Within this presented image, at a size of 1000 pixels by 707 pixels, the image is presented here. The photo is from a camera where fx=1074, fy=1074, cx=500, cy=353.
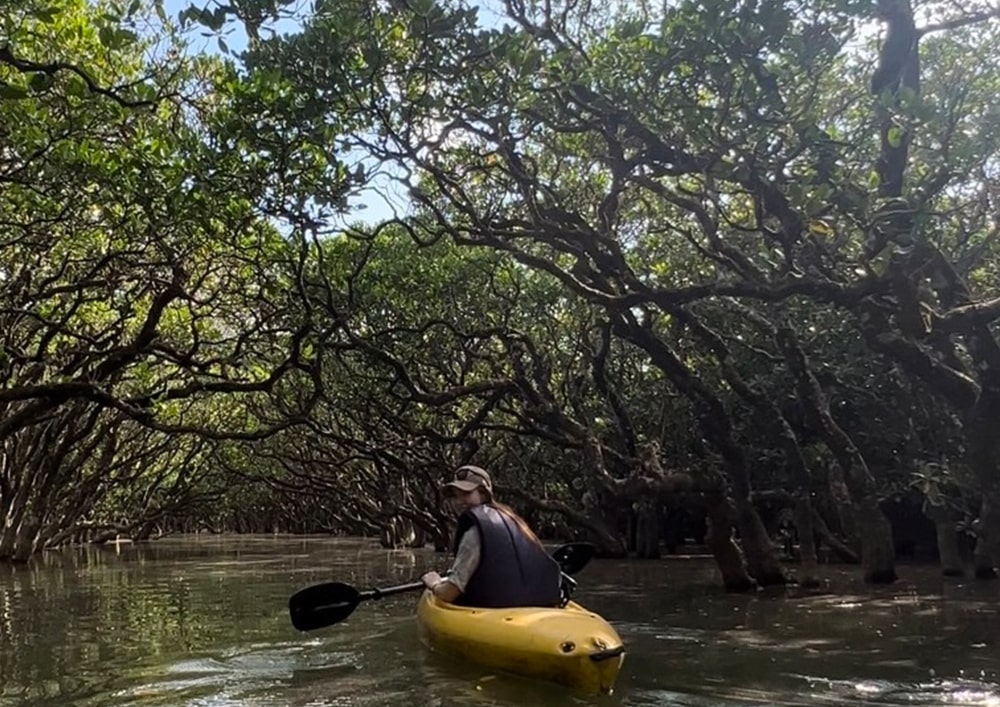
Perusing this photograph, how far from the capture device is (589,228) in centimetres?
1234

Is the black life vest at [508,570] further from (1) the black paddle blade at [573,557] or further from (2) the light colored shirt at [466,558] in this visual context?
(1) the black paddle blade at [573,557]

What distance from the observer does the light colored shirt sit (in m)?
8.59

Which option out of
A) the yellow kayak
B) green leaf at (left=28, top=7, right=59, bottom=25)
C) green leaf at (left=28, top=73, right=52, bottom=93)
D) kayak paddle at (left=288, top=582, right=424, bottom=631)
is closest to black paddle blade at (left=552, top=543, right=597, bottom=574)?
kayak paddle at (left=288, top=582, right=424, bottom=631)

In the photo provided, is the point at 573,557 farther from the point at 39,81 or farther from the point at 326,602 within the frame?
the point at 39,81

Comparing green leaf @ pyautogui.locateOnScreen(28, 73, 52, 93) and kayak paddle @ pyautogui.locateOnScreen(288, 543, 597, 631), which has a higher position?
green leaf @ pyautogui.locateOnScreen(28, 73, 52, 93)

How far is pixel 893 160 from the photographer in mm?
9750

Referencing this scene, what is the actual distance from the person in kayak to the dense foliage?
3.46 metres

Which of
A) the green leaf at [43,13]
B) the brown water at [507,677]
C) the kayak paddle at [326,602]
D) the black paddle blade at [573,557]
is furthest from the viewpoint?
the black paddle blade at [573,557]

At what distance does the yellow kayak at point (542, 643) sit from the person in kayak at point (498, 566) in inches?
6.9

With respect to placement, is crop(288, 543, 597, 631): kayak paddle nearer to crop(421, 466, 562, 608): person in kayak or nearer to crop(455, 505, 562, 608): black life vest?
crop(421, 466, 562, 608): person in kayak

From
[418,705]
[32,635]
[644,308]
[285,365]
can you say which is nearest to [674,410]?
[644,308]

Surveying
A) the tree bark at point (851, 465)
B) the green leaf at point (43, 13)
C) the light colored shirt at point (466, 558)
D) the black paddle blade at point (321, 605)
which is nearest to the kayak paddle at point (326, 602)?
the black paddle blade at point (321, 605)

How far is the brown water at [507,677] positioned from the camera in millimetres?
7633

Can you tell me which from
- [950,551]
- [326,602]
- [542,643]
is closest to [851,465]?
[950,551]
